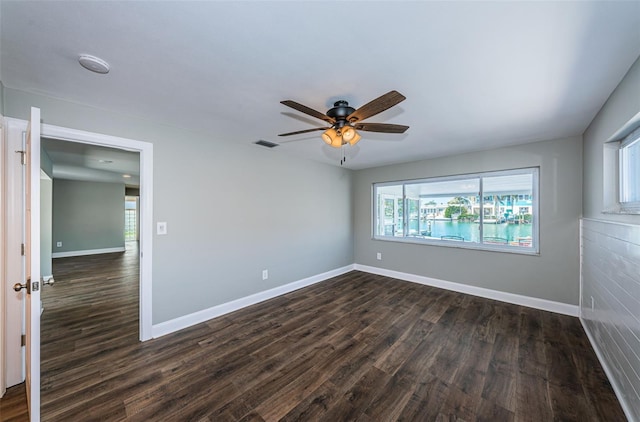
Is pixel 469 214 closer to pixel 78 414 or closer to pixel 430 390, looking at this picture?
pixel 430 390

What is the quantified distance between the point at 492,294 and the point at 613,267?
1.97 metres

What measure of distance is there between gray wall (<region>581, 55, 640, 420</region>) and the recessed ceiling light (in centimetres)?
352

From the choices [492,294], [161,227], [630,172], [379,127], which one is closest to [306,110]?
[379,127]

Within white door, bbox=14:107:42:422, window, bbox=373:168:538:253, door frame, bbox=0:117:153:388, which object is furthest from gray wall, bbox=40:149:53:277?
window, bbox=373:168:538:253

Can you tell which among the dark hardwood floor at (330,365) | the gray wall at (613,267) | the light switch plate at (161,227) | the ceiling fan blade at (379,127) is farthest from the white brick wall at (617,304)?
the light switch plate at (161,227)

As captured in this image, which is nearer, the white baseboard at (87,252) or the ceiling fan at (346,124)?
the ceiling fan at (346,124)

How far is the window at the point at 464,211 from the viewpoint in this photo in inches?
140

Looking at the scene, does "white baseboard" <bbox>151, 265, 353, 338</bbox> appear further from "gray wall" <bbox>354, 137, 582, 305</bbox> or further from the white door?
"gray wall" <bbox>354, 137, 582, 305</bbox>

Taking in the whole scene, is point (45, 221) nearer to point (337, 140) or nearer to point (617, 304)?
point (337, 140)

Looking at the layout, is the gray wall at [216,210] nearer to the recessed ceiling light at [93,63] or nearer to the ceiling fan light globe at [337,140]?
the recessed ceiling light at [93,63]

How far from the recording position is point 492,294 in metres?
3.73

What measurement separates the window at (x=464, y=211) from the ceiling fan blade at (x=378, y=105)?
2974 mm

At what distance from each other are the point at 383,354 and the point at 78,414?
2.41m

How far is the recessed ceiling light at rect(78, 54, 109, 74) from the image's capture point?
1556 mm
